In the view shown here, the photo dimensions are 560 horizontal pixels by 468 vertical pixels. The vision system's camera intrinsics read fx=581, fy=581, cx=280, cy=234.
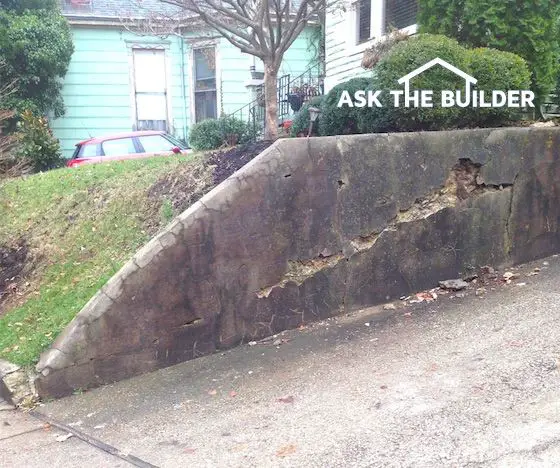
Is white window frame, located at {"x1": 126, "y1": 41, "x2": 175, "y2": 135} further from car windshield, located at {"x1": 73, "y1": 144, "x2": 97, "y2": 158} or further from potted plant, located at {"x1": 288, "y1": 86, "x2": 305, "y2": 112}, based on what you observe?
potted plant, located at {"x1": 288, "y1": 86, "x2": 305, "y2": 112}

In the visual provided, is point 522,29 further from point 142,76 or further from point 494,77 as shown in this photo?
point 142,76

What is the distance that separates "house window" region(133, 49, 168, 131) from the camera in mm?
18156

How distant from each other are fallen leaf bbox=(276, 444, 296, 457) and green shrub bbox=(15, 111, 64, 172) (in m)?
11.4

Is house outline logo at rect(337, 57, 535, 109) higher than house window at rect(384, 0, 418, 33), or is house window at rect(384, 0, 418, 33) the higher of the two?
house window at rect(384, 0, 418, 33)

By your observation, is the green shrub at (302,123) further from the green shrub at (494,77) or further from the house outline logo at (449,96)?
the green shrub at (494,77)

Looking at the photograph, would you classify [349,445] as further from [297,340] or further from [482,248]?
[482,248]

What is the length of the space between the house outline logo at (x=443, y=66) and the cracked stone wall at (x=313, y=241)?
70 centimetres

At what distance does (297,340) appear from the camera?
16.8 ft

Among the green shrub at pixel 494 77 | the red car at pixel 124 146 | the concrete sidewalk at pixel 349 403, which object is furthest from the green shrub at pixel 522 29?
the red car at pixel 124 146

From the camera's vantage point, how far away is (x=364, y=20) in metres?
13.6

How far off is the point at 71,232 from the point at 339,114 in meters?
3.77

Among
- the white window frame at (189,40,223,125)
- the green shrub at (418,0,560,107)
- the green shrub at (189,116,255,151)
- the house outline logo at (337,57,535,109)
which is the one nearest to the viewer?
the house outline logo at (337,57,535,109)

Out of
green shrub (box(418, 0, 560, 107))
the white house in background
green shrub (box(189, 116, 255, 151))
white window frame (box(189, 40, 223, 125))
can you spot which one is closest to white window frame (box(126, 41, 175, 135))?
white window frame (box(189, 40, 223, 125))

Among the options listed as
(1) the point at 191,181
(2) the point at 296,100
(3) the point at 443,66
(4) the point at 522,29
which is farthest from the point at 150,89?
(3) the point at 443,66
